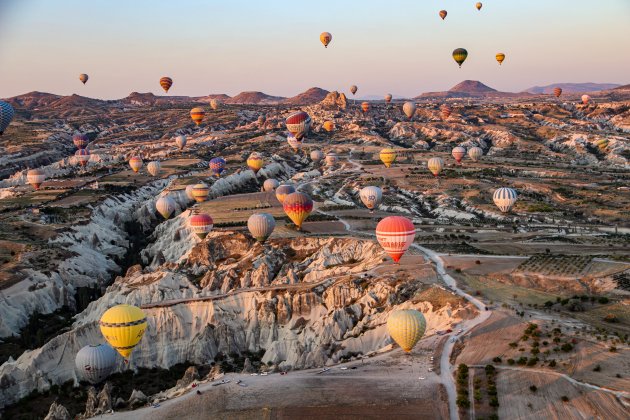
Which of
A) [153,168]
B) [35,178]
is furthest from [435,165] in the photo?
[35,178]

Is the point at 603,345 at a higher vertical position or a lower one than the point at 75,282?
higher

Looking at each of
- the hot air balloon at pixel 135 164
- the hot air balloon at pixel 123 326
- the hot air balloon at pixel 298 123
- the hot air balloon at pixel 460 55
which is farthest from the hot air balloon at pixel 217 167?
the hot air balloon at pixel 123 326

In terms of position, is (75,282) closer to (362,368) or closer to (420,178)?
(362,368)

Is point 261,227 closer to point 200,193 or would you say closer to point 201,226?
point 201,226

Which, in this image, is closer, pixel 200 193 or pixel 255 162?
pixel 200 193

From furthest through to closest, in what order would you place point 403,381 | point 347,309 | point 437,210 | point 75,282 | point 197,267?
point 437,210
point 75,282
point 197,267
point 347,309
point 403,381

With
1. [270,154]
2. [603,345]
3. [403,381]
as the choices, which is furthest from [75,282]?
[270,154]
